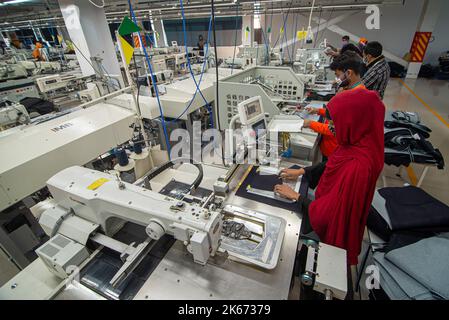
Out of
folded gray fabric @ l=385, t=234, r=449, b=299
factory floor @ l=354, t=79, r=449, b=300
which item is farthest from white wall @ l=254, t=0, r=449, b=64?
folded gray fabric @ l=385, t=234, r=449, b=299

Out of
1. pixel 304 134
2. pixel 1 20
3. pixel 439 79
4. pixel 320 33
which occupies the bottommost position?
pixel 439 79

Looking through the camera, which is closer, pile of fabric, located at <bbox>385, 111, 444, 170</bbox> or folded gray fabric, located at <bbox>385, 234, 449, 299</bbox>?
folded gray fabric, located at <bbox>385, 234, 449, 299</bbox>

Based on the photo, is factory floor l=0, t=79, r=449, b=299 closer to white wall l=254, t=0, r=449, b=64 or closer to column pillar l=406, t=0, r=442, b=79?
column pillar l=406, t=0, r=442, b=79

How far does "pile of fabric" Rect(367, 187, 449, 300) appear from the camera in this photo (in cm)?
110

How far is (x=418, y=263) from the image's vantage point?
45.9 inches

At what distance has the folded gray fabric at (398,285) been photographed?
109 centimetres

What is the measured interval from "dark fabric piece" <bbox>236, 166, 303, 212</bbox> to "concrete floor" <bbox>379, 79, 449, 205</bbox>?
2.22m

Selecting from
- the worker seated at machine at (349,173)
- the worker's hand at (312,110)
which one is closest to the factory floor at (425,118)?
the worker seated at machine at (349,173)

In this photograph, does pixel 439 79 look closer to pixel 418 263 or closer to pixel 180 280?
pixel 418 263

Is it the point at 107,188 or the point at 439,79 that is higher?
the point at 107,188

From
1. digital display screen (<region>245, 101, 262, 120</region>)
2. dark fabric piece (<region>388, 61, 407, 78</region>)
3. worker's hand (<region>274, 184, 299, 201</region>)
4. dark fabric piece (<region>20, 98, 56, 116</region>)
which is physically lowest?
dark fabric piece (<region>388, 61, 407, 78</region>)
